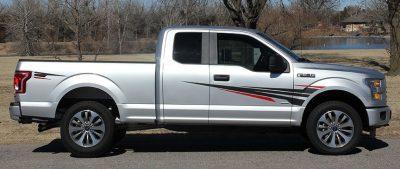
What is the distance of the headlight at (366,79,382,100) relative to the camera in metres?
7.80

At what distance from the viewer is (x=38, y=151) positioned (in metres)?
8.41

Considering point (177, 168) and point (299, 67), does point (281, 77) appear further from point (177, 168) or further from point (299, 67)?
point (177, 168)

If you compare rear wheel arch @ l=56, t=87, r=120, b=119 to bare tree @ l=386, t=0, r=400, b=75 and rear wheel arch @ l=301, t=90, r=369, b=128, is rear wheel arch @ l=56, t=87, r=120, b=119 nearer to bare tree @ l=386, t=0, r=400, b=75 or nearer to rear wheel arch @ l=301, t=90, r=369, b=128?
rear wheel arch @ l=301, t=90, r=369, b=128

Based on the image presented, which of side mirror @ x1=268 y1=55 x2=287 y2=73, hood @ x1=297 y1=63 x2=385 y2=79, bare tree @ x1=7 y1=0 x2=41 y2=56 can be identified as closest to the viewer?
side mirror @ x1=268 y1=55 x2=287 y2=73

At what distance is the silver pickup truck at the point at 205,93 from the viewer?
7723 millimetres

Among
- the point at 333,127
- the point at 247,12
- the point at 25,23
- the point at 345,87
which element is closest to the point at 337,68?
the point at 345,87

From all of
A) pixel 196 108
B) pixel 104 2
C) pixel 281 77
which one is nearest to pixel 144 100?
pixel 196 108

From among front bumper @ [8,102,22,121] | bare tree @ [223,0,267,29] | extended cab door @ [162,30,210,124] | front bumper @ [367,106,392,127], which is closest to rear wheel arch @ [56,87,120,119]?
front bumper @ [8,102,22,121]

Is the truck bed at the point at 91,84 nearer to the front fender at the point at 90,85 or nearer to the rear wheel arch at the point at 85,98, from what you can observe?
the front fender at the point at 90,85

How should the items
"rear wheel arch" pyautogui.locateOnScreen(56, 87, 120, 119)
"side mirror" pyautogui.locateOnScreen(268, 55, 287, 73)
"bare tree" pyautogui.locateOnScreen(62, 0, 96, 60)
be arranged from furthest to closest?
"bare tree" pyautogui.locateOnScreen(62, 0, 96, 60) < "rear wheel arch" pyautogui.locateOnScreen(56, 87, 120, 119) < "side mirror" pyautogui.locateOnScreen(268, 55, 287, 73)

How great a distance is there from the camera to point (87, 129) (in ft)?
25.7

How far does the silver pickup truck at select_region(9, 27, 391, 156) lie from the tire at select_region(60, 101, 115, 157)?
0.6 inches

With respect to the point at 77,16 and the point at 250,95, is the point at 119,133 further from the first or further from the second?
the point at 77,16

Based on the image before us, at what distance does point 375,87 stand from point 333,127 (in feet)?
2.69
